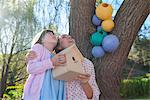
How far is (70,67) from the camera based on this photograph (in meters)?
1.93

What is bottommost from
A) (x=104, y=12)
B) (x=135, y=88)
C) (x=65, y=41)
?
(x=135, y=88)

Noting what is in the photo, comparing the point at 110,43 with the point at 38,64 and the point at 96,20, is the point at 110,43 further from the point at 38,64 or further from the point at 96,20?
the point at 38,64

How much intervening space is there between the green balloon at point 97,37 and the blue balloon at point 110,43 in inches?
1.4

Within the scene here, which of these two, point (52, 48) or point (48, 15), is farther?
point (48, 15)

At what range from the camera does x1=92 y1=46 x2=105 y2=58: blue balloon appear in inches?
101

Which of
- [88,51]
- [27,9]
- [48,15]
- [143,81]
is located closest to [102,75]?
[88,51]

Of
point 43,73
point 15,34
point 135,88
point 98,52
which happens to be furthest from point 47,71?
point 135,88

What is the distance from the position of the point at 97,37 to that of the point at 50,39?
658 millimetres

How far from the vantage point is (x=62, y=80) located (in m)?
2.04

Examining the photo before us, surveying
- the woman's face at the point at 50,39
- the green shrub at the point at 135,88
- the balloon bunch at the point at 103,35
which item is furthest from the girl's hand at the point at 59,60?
the green shrub at the point at 135,88

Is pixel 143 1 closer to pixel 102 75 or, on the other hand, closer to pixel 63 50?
pixel 102 75

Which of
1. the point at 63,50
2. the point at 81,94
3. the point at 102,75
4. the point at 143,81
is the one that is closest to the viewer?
the point at 63,50

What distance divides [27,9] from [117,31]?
599cm

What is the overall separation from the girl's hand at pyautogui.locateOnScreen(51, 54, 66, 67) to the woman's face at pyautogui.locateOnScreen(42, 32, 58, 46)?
0.11 m
